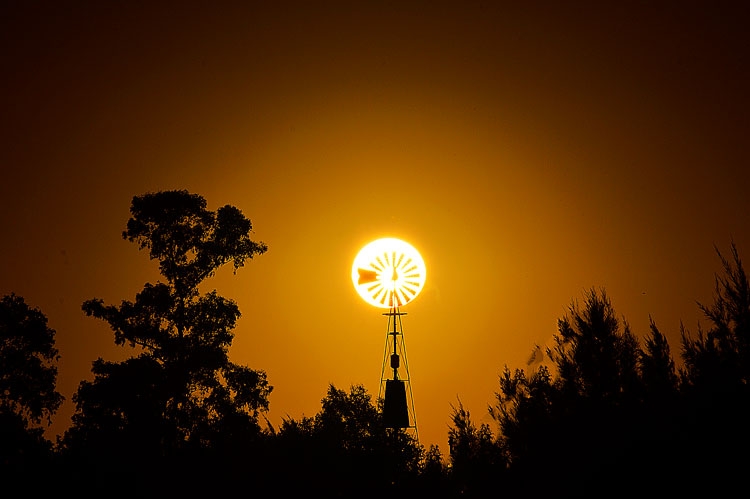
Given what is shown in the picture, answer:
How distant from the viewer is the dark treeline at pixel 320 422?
17.4 metres

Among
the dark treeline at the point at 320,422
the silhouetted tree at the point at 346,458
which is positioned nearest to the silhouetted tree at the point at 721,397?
the dark treeline at the point at 320,422

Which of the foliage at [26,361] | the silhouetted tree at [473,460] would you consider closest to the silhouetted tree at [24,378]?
the foliage at [26,361]

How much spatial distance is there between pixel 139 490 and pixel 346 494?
23.5 feet

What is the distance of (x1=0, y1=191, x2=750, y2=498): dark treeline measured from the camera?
17.4 m

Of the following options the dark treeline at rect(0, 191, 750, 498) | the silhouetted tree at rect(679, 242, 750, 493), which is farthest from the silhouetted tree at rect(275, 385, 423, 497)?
the silhouetted tree at rect(679, 242, 750, 493)

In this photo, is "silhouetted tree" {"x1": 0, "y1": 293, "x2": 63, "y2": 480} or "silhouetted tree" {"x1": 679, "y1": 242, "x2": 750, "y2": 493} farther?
"silhouetted tree" {"x1": 0, "y1": 293, "x2": 63, "y2": 480}

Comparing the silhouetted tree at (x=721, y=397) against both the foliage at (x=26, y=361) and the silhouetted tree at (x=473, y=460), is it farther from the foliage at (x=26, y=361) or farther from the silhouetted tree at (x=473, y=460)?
the foliage at (x=26, y=361)

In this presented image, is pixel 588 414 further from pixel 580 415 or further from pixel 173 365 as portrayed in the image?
pixel 173 365

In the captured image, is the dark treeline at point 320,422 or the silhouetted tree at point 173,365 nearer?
the dark treeline at point 320,422

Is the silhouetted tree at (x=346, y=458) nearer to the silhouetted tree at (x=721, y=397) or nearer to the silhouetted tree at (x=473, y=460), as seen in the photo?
the silhouetted tree at (x=473, y=460)

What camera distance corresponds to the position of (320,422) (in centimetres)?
3512

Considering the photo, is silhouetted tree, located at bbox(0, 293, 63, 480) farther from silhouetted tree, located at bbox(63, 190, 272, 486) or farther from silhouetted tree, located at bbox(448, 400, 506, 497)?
silhouetted tree, located at bbox(448, 400, 506, 497)

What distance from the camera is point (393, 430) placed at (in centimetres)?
3403

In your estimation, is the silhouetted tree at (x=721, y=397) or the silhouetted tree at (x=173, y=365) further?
the silhouetted tree at (x=173, y=365)
